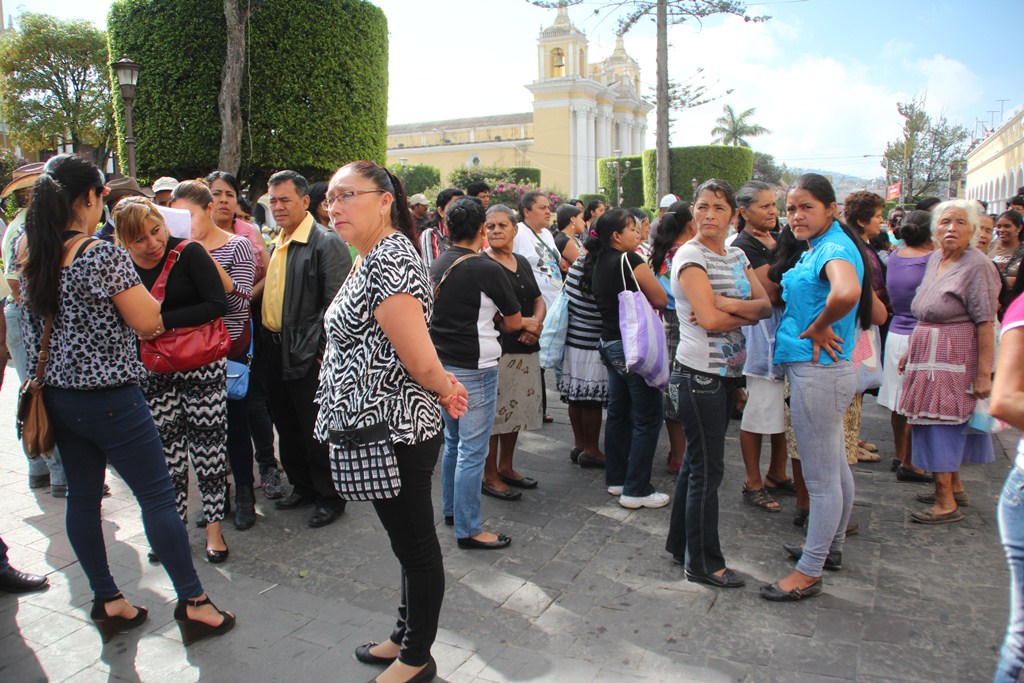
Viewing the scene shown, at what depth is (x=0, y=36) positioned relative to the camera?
3086 centimetres

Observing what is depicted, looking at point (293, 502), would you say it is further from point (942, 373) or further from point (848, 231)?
point (942, 373)

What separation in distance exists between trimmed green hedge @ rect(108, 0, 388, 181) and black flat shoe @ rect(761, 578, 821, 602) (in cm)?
1156

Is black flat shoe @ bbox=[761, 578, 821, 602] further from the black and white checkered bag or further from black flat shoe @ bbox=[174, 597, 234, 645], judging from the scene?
black flat shoe @ bbox=[174, 597, 234, 645]

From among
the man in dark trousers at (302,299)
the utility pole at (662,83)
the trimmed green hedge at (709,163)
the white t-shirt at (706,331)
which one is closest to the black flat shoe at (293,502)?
the man in dark trousers at (302,299)

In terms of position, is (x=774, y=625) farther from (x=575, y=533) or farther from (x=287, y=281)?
(x=287, y=281)

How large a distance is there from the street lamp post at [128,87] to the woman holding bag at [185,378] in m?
9.24

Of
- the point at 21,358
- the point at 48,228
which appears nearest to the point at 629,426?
the point at 48,228

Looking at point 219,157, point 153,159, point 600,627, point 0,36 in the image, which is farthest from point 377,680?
point 0,36

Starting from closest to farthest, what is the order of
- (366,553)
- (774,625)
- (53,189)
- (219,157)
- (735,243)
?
(53,189) < (774,625) < (366,553) < (735,243) < (219,157)

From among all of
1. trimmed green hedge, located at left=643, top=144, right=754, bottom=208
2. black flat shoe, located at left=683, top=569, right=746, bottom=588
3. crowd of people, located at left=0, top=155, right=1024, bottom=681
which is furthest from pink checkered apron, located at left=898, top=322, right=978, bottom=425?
trimmed green hedge, located at left=643, top=144, right=754, bottom=208

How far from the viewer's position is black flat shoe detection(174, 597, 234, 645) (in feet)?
10.2

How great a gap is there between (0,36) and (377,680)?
38055mm

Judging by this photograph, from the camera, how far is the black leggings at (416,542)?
2549mm

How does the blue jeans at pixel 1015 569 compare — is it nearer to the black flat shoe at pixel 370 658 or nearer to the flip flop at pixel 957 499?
the black flat shoe at pixel 370 658
